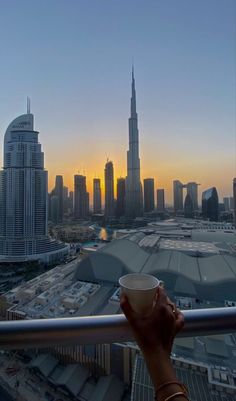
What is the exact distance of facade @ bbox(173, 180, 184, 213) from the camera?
85.0 feet

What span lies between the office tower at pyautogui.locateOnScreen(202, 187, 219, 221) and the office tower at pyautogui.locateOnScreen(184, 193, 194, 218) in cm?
196

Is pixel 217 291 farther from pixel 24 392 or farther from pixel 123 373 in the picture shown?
pixel 24 392

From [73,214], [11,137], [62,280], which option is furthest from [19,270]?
[73,214]

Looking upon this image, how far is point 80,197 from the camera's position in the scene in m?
23.9

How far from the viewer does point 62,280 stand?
6.08 meters

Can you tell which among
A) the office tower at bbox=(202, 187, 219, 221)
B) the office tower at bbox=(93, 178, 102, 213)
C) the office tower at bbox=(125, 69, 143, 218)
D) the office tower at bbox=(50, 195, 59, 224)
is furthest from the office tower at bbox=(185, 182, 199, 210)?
the office tower at bbox=(50, 195, 59, 224)

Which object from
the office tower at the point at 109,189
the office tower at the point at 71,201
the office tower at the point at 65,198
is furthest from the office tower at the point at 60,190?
the office tower at the point at 109,189

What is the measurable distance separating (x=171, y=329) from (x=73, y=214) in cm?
2416

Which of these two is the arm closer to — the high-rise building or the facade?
the high-rise building

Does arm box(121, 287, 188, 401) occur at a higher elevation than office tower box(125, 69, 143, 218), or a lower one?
lower

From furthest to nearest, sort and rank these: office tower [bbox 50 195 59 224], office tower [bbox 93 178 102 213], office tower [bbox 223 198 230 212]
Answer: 1. office tower [bbox 93 178 102 213]
2. office tower [bbox 223 198 230 212]
3. office tower [bbox 50 195 59 224]

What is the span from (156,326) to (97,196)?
27.2 m

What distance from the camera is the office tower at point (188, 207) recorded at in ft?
75.5

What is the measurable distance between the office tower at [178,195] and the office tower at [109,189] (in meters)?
6.50
